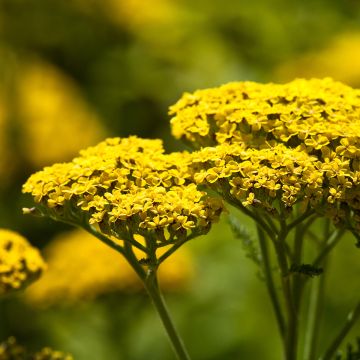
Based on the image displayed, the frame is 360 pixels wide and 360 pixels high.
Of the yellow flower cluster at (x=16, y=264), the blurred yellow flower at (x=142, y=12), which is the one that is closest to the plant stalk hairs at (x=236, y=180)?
the yellow flower cluster at (x=16, y=264)

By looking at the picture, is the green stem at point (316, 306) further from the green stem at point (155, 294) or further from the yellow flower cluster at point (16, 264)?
the yellow flower cluster at point (16, 264)

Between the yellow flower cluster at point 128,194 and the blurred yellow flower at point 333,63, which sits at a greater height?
the blurred yellow flower at point 333,63

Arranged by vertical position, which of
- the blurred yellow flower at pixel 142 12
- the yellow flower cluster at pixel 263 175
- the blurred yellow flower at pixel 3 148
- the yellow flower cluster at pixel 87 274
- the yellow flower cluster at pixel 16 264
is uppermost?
the blurred yellow flower at pixel 142 12

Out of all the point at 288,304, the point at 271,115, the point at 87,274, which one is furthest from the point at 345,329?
the point at 87,274

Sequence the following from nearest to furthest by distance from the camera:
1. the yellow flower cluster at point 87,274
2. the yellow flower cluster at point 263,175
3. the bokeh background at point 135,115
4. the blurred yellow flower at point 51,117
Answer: the yellow flower cluster at point 263,175, the yellow flower cluster at point 87,274, the bokeh background at point 135,115, the blurred yellow flower at point 51,117

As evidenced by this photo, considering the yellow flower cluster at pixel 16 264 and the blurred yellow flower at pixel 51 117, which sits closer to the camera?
the yellow flower cluster at pixel 16 264

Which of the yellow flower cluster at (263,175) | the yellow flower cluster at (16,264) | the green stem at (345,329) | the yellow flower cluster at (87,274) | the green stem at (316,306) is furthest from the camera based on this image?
the yellow flower cluster at (87,274)

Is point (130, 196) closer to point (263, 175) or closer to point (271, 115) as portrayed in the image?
point (263, 175)
